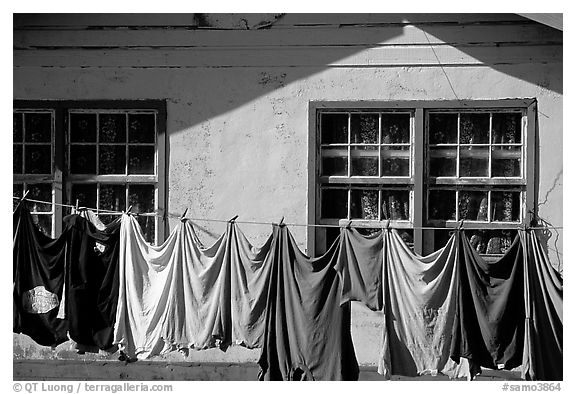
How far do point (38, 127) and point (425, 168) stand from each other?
4225mm

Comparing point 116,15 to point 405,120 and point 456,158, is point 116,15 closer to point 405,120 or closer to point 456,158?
point 405,120


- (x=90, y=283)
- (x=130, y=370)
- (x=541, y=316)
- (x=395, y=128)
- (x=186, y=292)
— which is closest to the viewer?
(x=541, y=316)

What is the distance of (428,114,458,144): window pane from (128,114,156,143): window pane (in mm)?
3000

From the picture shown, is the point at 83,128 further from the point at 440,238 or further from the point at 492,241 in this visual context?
the point at 492,241

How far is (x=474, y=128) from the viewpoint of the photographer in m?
8.55

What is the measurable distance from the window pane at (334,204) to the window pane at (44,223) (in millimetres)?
3005

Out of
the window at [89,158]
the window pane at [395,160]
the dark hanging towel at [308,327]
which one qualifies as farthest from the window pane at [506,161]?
the window at [89,158]

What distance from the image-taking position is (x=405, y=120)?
8.61 metres

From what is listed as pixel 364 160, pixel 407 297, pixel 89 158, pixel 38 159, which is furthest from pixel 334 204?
pixel 38 159

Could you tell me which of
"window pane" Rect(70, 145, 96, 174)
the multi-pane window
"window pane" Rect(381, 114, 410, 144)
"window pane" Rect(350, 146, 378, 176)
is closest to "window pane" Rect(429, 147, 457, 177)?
the multi-pane window

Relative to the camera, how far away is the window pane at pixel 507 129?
27.9 ft

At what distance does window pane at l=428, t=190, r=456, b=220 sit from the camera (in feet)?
28.0

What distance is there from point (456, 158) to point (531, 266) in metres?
1.45
